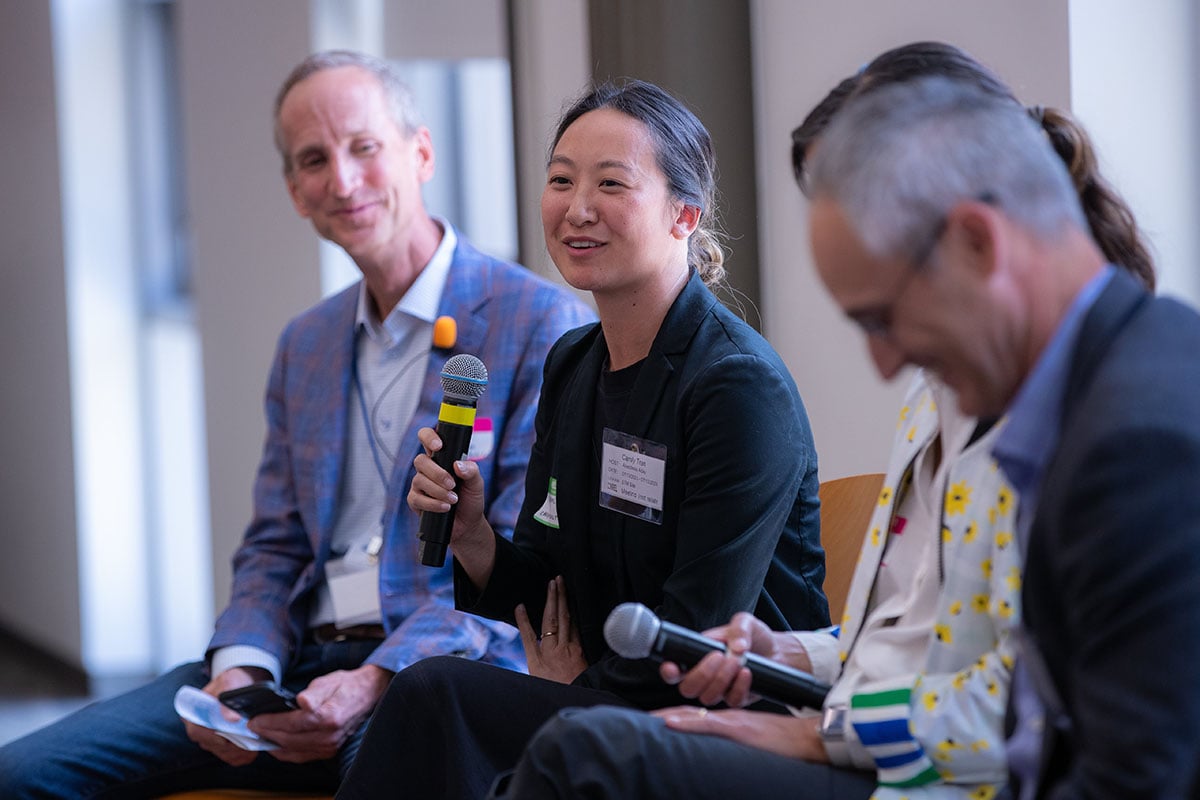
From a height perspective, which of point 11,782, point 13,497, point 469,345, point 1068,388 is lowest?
point 13,497

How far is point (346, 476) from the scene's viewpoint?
9.00ft

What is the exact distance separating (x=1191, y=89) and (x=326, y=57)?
1.73 meters

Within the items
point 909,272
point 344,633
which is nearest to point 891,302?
point 909,272

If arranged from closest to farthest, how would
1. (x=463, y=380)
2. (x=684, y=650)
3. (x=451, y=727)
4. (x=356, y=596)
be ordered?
(x=684, y=650)
(x=451, y=727)
(x=463, y=380)
(x=356, y=596)

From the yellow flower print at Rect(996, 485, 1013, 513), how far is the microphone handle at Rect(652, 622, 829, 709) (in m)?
0.32

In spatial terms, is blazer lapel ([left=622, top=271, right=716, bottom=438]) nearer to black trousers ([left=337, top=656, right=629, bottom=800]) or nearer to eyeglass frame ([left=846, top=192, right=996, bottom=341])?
black trousers ([left=337, top=656, right=629, bottom=800])

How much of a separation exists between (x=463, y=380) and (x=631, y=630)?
23.8 inches

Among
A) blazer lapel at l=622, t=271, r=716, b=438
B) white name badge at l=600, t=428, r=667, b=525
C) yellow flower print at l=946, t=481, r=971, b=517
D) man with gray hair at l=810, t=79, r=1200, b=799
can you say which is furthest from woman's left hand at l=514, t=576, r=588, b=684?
man with gray hair at l=810, t=79, r=1200, b=799

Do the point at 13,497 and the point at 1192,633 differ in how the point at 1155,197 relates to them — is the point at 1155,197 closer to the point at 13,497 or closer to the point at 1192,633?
the point at 1192,633

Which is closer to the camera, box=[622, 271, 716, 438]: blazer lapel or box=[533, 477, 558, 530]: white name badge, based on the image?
box=[622, 271, 716, 438]: blazer lapel

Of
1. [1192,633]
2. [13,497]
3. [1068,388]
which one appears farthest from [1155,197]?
[13,497]

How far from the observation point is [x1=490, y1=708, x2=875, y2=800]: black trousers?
1.43m

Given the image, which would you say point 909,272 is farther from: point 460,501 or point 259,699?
point 259,699

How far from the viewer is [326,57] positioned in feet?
9.80
